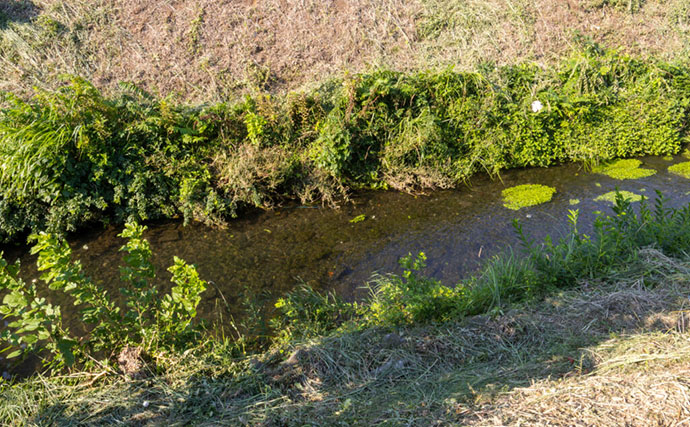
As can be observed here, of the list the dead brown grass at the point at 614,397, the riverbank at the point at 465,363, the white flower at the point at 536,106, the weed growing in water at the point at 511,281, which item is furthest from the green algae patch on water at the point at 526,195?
the dead brown grass at the point at 614,397

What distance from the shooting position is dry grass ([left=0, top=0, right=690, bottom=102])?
8.09 m

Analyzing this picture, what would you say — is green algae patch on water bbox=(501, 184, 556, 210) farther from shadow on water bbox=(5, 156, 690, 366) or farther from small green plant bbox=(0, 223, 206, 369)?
small green plant bbox=(0, 223, 206, 369)

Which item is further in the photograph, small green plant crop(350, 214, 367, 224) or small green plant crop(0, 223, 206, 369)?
small green plant crop(350, 214, 367, 224)

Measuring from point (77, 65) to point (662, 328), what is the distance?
936cm

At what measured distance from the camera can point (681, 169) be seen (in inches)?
270

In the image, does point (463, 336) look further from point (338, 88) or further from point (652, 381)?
point (338, 88)

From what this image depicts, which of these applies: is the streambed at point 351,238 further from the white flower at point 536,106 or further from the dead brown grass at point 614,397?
the dead brown grass at point 614,397

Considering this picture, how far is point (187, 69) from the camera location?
8.20 metres

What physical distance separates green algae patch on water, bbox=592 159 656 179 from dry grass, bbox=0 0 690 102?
251 cm

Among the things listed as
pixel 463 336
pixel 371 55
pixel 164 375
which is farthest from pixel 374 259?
pixel 371 55

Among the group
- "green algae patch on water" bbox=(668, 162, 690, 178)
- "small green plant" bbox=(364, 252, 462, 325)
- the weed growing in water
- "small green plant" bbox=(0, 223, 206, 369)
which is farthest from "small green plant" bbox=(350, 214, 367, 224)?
"green algae patch on water" bbox=(668, 162, 690, 178)

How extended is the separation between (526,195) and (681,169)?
2.63 m

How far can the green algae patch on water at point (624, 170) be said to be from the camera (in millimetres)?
6789

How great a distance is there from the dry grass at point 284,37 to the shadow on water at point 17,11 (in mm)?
29
